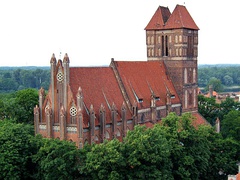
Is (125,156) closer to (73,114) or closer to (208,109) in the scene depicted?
(73,114)

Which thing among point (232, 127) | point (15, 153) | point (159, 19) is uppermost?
point (159, 19)

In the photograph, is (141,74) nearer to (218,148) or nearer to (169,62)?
(169,62)

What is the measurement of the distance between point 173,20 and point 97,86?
21.1m

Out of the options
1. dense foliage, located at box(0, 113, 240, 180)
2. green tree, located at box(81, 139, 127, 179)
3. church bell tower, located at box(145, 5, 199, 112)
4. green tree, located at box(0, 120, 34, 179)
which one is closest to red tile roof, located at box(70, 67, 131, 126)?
dense foliage, located at box(0, 113, 240, 180)

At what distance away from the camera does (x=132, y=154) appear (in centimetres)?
4288

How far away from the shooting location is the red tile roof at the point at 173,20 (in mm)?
69475

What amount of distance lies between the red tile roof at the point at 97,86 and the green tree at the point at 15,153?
300 inches

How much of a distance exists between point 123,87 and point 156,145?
52.6 feet

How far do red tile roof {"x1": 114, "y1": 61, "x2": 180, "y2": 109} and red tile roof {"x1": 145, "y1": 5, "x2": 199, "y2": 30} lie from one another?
5.90 metres

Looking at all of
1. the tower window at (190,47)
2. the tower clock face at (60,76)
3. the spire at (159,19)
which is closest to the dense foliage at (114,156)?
the tower clock face at (60,76)

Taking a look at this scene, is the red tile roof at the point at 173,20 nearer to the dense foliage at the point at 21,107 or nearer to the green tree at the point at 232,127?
the green tree at the point at 232,127

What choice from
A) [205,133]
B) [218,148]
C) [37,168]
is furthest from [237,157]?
[37,168]

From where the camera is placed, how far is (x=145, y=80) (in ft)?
208

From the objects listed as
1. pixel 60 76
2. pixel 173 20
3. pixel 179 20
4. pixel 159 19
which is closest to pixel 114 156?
pixel 60 76
